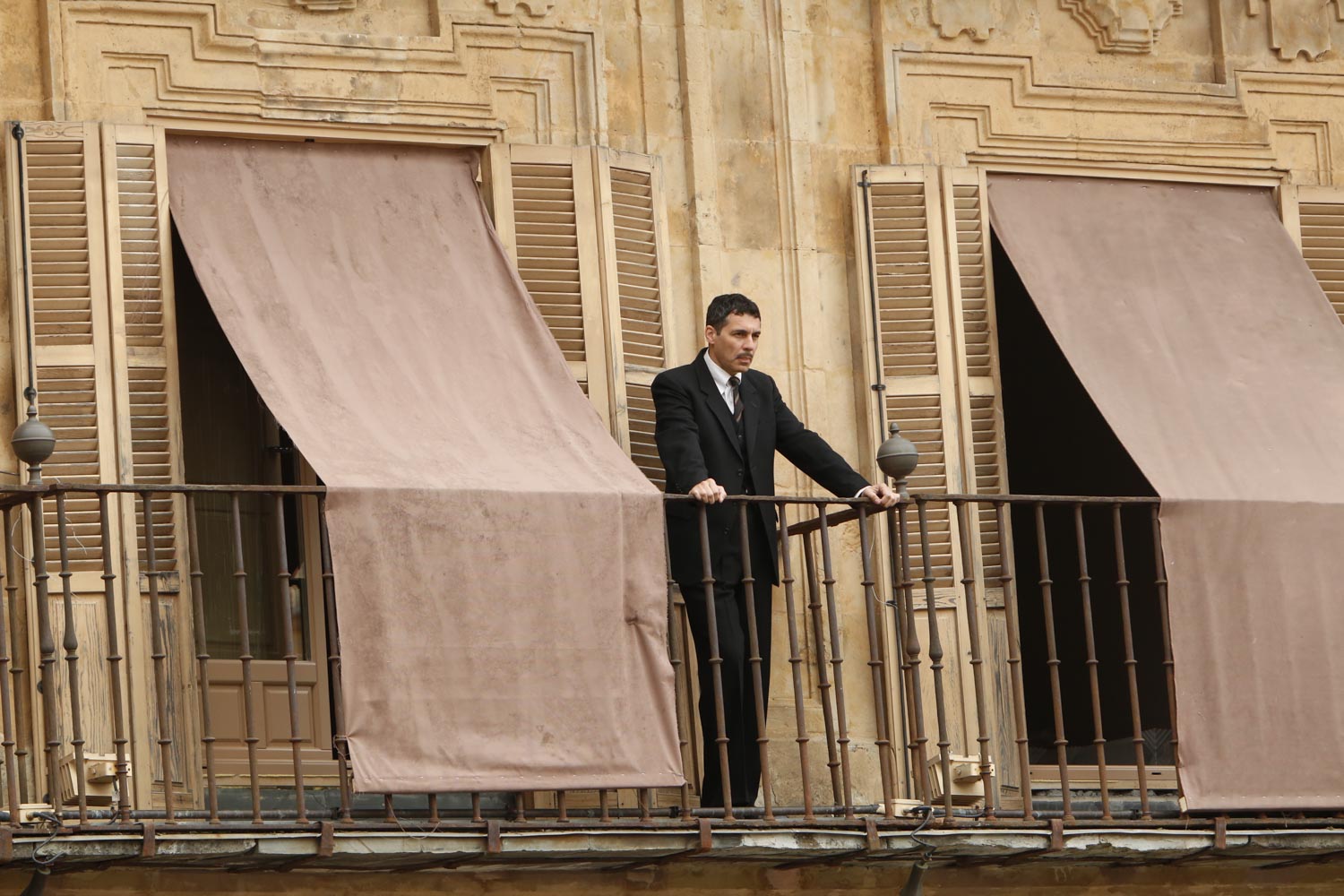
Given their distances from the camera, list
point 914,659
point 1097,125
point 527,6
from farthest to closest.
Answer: point 1097,125
point 527,6
point 914,659

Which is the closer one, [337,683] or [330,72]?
[337,683]

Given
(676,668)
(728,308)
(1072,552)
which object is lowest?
(676,668)

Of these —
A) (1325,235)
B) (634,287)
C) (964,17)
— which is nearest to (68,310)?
(634,287)

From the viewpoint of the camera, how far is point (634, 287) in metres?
11.3

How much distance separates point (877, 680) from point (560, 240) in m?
1.97

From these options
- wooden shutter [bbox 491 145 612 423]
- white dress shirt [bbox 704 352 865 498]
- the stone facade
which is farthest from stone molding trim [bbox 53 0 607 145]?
white dress shirt [bbox 704 352 865 498]

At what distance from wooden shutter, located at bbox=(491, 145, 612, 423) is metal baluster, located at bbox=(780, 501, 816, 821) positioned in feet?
3.04

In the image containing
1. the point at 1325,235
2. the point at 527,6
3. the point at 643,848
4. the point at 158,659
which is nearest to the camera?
the point at 158,659

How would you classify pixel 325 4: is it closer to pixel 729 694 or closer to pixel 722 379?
pixel 722 379

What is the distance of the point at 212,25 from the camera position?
1096 cm

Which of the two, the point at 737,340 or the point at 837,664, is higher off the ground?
the point at 737,340

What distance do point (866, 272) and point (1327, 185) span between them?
2.04 meters

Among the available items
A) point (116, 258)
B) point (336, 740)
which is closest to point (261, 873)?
point (336, 740)

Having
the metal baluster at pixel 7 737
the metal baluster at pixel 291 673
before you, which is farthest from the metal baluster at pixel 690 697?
the metal baluster at pixel 7 737
